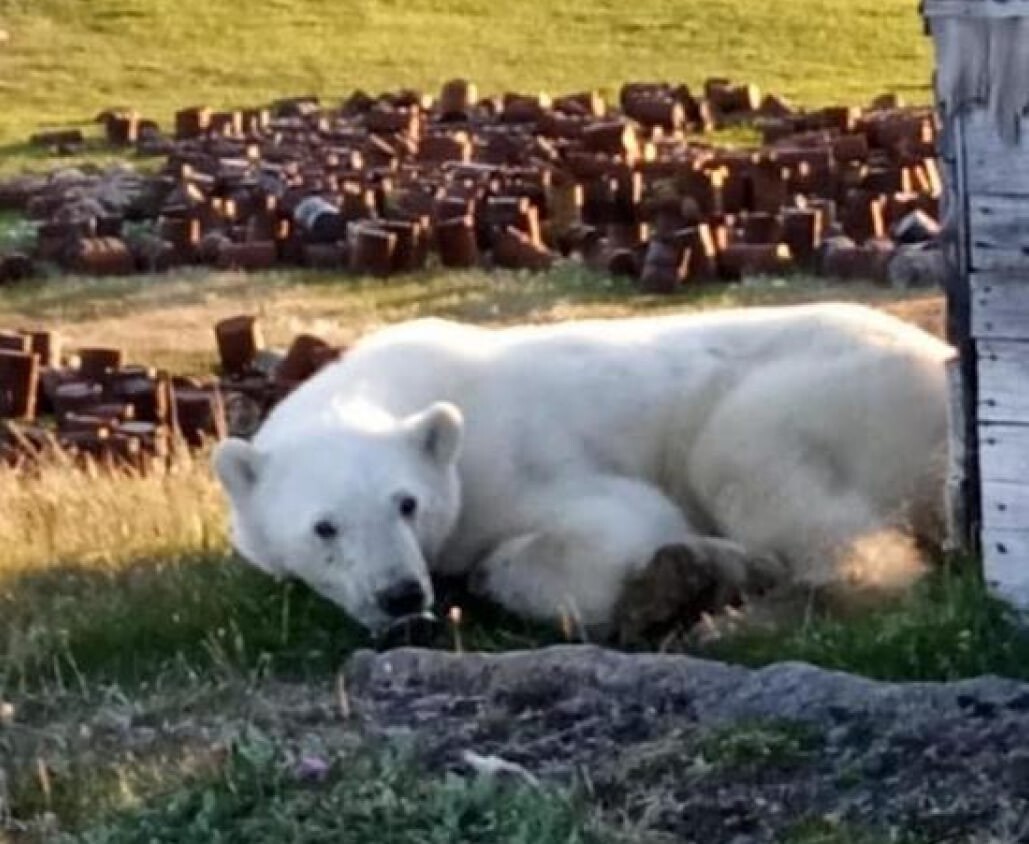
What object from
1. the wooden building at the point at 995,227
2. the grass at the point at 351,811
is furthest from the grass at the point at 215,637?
the wooden building at the point at 995,227

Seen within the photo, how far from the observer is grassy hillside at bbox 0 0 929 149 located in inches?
1276

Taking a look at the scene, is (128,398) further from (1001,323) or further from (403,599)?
(1001,323)

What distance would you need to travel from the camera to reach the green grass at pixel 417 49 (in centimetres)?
3231

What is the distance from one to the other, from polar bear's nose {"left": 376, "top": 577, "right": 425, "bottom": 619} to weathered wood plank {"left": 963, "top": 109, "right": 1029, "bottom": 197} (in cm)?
185

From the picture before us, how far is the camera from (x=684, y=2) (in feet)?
125

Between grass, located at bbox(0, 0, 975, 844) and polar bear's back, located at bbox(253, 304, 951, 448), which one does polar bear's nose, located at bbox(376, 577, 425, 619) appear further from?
polar bear's back, located at bbox(253, 304, 951, 448)

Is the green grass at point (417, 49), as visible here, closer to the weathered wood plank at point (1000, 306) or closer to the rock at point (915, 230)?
the rock at point (915, 230)

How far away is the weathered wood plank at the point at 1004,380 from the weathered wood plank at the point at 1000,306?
26 mm

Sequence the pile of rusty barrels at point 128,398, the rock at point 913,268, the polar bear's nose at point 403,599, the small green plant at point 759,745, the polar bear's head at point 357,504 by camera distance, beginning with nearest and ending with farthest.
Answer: the small green plant at point 759,745 < the polar bear's nose at point 403,599 < the polar bear's head at point 357,504 < the pile of rusty barrels at point 128,398 < the rock at point 913,268

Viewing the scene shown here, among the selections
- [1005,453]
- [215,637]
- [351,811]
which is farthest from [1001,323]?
[351,811]

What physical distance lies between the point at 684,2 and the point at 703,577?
1199 inches

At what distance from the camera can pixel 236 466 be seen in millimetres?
8703

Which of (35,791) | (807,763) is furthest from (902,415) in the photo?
(35,791)

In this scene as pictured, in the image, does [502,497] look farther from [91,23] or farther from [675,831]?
[91,23]
